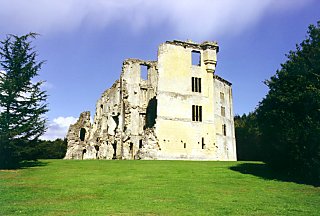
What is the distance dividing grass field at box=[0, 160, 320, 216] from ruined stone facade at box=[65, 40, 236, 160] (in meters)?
20.9

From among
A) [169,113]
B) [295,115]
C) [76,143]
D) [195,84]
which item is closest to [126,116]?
[169,113]

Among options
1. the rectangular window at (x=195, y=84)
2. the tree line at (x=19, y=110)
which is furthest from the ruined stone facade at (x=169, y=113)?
the tree line at (x=19, y=110)

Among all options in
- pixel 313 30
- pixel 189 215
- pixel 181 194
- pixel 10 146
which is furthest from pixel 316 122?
pixel 10 146

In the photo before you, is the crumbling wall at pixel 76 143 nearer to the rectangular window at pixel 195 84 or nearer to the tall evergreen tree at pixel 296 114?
the rectangular window at pixel 195 84

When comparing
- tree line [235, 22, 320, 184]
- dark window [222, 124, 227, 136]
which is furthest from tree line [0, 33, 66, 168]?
dark window [222, 124, 227, 136]

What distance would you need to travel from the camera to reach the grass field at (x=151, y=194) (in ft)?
37.1

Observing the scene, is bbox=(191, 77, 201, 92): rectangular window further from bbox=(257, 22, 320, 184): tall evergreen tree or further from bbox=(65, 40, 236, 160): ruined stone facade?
bbox=(257, 22, 320, 184): tall evergreen tree

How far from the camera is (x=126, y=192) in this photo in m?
14.6

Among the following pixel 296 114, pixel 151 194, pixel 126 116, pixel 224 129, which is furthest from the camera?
pixel 224 129

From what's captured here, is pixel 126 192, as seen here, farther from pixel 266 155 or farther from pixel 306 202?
pixel 266 155

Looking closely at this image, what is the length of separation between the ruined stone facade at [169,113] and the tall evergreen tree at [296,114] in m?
19.7

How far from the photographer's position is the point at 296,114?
20469mm

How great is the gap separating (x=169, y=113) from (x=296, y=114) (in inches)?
925

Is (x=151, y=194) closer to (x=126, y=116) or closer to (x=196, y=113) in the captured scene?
(x=196, y=113)
